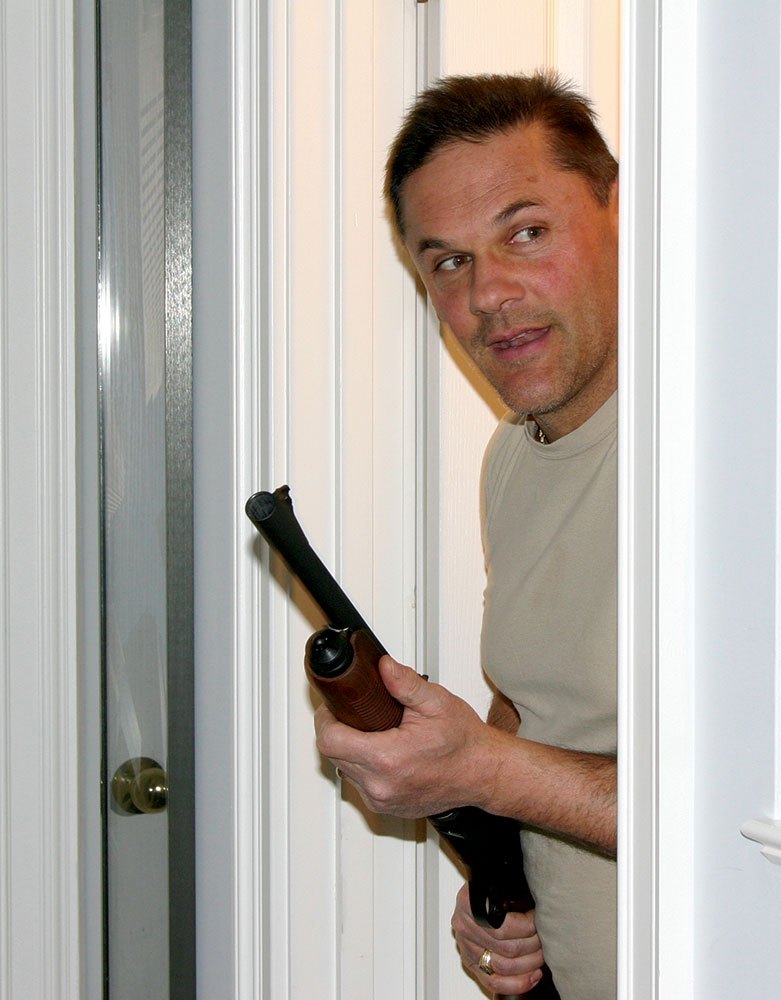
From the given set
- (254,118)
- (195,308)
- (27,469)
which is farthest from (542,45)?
(27,469)

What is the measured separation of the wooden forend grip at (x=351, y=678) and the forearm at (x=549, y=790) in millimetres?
100

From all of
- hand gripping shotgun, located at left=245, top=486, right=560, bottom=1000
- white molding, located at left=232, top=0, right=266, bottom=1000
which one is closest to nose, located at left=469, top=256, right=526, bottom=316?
white molding, located at left=232, top=0, right=266, bottom=1000

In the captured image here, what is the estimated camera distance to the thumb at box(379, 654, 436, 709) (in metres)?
0.82

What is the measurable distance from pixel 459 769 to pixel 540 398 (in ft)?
1.40

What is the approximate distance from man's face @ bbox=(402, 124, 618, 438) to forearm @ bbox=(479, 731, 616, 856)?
1.27 feet

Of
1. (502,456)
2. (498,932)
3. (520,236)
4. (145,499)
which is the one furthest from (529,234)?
(498,932)

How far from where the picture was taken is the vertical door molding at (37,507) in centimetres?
103

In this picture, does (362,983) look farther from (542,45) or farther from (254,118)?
(542,45)

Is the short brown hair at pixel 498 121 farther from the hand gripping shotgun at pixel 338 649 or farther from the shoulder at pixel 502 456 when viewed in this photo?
the hand gripping shotgun at pixel 338 649

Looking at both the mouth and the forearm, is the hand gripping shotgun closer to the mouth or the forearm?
the forearm

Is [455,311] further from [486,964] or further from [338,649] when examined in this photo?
[486,964]

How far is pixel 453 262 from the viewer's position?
106 cm

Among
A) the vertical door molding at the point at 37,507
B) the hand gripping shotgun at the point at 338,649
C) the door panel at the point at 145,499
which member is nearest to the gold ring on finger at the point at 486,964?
the hand gripping shotgun at the point at 338,649

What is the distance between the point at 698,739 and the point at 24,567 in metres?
0.84
